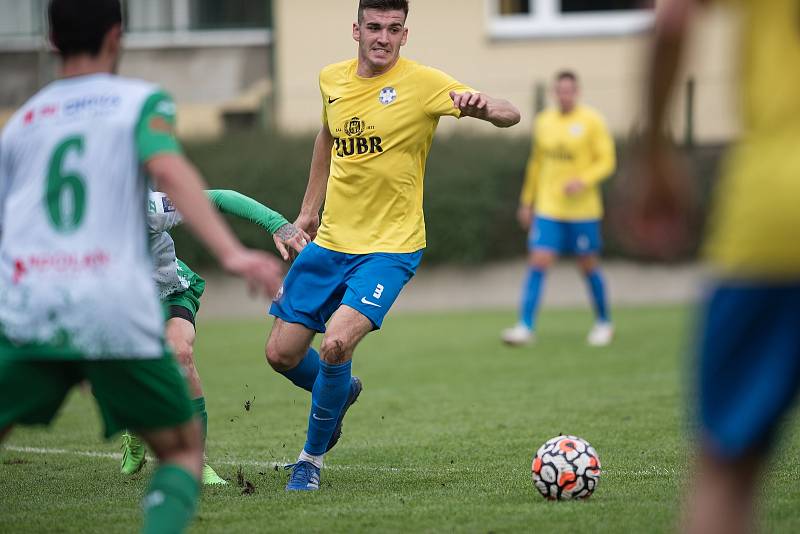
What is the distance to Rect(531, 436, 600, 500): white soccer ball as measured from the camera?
5.59m

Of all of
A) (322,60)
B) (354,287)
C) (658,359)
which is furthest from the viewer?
(322,60)

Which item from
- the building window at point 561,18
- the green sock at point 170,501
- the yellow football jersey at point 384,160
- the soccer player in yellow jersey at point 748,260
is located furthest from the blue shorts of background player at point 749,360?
the building window at point 561,18

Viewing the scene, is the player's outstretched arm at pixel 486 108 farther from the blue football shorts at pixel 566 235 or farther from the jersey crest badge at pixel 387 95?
the blue football shorts at pixel 566 235

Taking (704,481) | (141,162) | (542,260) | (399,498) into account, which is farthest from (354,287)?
(542,260)

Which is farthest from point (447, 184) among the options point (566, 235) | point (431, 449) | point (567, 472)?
point (567, 472)

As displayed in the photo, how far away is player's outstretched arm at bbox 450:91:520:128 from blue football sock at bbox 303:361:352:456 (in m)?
1.38

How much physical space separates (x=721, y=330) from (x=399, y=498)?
9.96ft

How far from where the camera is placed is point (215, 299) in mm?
19250

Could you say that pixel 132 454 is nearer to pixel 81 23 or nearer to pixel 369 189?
pixel 369 189

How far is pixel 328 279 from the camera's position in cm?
643

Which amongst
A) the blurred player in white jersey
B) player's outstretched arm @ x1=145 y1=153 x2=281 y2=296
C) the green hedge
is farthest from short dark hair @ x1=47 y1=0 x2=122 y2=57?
the green hedge

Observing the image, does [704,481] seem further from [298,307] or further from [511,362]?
[511,362]

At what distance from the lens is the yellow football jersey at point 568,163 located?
13.7 metres

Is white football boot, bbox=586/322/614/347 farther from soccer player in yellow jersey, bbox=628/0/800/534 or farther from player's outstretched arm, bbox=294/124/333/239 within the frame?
soccer player in yellow jersey, bbox=628/0/800/534
